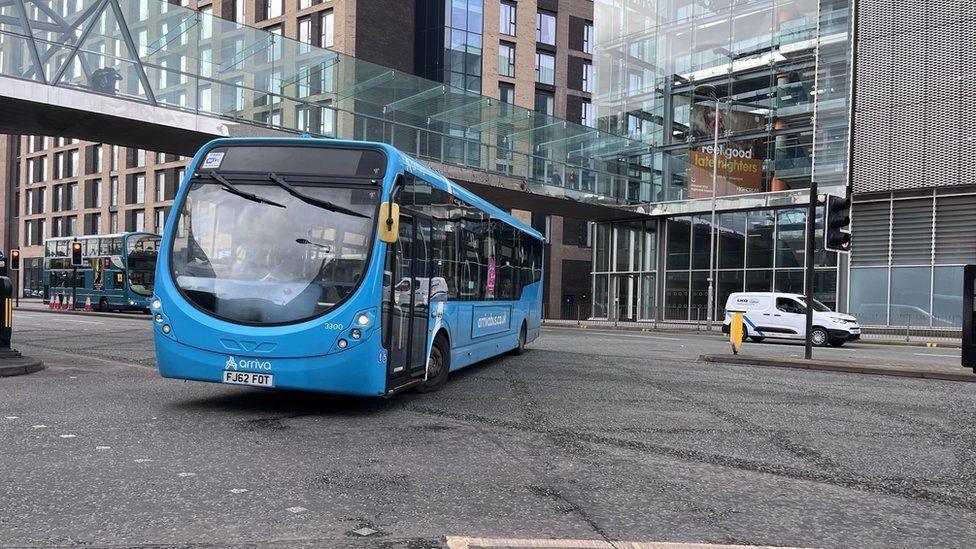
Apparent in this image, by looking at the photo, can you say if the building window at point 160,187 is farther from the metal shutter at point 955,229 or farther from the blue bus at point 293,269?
the blue bus at point 293,269

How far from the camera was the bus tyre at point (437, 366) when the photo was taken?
10.2m

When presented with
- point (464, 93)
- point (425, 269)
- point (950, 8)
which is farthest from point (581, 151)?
point (425, 269)

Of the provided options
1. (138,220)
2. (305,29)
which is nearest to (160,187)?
(138,220)

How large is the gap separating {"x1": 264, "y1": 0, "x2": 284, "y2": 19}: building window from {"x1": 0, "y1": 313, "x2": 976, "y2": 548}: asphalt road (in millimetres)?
46165

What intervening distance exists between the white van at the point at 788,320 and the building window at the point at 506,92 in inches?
1179

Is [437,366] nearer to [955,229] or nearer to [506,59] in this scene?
[955,229]

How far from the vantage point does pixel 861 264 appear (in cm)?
3128

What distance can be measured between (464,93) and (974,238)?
62.5 ft

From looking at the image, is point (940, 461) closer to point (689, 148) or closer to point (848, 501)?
point (848, 501)

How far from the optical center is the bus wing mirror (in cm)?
784

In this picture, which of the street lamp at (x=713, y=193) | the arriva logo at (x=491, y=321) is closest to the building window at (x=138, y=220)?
the street lamp at (x=713, y=193)

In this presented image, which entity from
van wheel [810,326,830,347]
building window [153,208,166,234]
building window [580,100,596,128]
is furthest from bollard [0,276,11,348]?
building window [153,208,166,234]

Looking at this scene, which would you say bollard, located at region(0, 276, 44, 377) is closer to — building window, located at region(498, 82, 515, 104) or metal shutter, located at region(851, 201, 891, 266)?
metal shutter, located at region(851, 201, 891, 266)

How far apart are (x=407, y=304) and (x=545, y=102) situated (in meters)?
49.9
